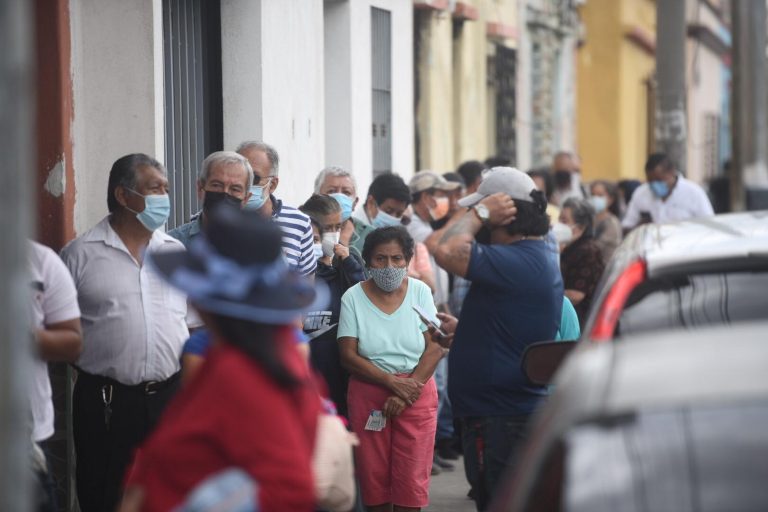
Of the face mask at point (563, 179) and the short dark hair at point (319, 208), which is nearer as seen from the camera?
the short dark hair at point (319, 208)

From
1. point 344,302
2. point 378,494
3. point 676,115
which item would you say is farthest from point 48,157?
point 676,115

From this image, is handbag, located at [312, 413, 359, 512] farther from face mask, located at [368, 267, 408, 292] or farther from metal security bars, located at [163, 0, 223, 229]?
metal security bars, located at [163, 0, 223, 229]

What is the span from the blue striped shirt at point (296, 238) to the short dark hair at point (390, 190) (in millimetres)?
2230

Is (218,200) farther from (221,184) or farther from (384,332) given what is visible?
(384,332)

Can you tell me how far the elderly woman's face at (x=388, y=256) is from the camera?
793 centimetres

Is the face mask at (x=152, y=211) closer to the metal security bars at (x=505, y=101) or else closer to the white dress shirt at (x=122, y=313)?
the white dress shirt at (x=122, y=313)

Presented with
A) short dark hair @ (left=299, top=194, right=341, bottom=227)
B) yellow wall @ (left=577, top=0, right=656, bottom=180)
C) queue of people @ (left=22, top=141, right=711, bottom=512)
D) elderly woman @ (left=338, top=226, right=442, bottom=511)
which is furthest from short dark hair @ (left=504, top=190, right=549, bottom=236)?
yellow wall @ (left=577, top=0, right=656, bottom=180)

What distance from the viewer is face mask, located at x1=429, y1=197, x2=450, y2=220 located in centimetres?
1184

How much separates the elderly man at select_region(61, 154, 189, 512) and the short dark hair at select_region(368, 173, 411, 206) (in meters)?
3.45

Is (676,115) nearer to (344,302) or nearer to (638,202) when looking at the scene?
(638,202)

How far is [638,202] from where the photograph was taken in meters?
16.5

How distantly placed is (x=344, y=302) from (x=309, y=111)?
15.7 feet

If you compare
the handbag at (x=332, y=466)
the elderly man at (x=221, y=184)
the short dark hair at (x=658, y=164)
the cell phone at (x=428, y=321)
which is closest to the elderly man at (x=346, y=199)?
the cell phone at (x=428, y=321)

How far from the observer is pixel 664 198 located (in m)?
16.2
